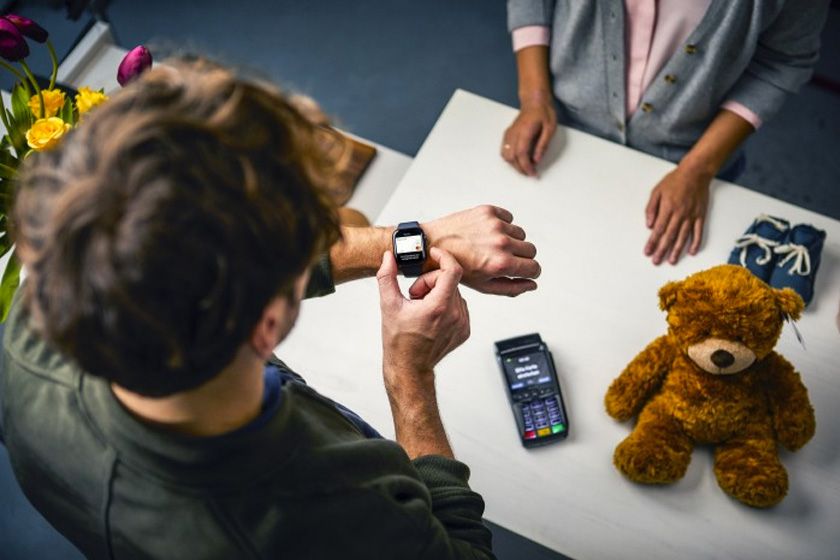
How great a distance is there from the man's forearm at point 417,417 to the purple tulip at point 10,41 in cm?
60

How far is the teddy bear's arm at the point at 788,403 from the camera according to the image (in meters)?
1.03

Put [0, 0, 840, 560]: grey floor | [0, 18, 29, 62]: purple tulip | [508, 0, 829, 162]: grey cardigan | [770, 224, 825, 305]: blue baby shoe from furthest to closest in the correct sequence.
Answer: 1. [0, 0, 840, 560]: grey floor
2. [508, 0, 829, 162]: grey cardigan
3. [770, 224, 825, 305]: blue baby shoe
4. [0, 18, 29, 62]: purple tulip

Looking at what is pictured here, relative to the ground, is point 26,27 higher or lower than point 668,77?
lower

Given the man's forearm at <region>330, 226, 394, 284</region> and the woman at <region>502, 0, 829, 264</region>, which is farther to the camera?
the woman at <region>502, 0, 829, 264</region>

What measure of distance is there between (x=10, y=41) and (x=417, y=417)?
0.65m

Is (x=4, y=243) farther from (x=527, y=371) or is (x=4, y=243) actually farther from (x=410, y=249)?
(x=527, y=371)

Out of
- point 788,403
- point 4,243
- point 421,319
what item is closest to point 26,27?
point 4,243

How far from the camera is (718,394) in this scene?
1.03m

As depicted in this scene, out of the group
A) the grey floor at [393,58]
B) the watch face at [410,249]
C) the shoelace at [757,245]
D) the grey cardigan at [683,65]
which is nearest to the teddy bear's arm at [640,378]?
the shoelace at [757,245]

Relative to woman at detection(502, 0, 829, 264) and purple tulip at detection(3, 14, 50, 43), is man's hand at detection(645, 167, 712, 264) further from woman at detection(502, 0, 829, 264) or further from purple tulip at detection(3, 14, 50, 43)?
purple tulip at detection(3, 14, 50, 43)

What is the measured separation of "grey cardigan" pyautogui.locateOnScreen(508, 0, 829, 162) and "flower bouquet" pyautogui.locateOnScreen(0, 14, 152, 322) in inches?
31.5

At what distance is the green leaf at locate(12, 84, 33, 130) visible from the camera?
96 centimetres

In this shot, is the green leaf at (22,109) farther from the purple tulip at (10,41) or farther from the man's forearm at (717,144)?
the man's forearm at (717,144)

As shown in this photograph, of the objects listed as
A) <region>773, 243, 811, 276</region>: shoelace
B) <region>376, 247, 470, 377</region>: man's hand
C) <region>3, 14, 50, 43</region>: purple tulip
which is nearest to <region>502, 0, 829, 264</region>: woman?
<region>773, 243, 811, 276</region>: shoelace
